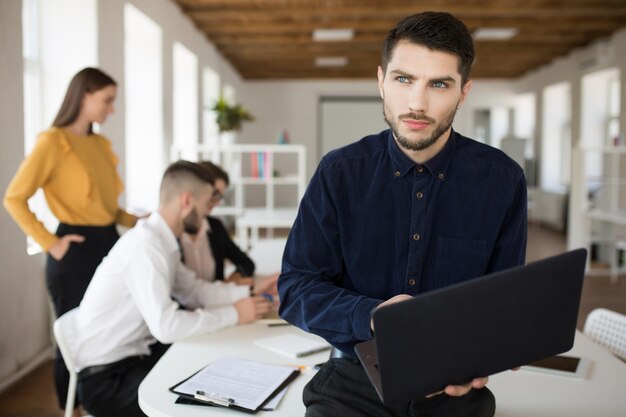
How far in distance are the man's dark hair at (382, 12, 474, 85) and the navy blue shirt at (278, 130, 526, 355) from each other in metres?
0.22

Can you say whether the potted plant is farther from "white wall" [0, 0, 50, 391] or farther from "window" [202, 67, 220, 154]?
"white wall" [0, 0, 50, 391]

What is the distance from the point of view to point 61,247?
3.07 meters

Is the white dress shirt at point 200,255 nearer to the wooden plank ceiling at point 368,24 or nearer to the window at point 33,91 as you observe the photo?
the window at point 33,91

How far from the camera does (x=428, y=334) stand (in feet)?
3.44

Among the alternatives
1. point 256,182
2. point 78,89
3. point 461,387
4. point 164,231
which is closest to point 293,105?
point 256,182

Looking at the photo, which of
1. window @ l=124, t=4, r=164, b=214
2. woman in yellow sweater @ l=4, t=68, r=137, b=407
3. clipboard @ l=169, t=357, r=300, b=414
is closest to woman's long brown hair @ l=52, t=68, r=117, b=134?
woman in yellow sweater @ l=4, t=68, r=137, b=407

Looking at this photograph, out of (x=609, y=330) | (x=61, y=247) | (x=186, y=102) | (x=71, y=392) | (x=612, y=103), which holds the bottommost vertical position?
(x=71, y=392)

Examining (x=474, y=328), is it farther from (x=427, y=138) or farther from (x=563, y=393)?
(x=563, y=393)

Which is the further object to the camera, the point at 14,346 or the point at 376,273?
the point at 14,346

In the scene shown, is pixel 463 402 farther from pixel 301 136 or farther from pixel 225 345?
pixel 301 136

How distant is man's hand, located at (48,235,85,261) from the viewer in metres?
3.05

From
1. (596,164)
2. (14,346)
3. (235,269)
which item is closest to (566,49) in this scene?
(596,164)

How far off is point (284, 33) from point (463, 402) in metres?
8.46

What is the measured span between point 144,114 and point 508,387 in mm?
5995
